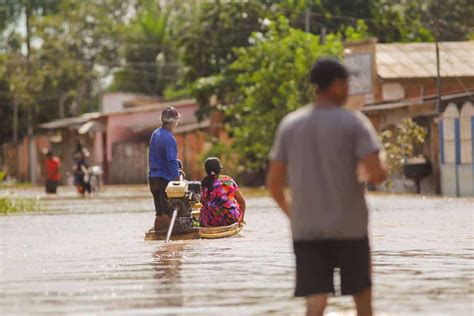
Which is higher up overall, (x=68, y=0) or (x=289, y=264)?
(x=68, y=0)

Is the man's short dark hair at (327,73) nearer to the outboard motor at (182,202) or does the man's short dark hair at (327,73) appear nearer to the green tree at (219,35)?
the outboard motor at (182,202)

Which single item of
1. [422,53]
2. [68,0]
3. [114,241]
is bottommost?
[114,241]

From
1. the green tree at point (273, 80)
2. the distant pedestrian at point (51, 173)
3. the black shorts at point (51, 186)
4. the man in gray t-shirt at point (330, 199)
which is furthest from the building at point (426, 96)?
the man in gray t-shirt at point (330, 199)

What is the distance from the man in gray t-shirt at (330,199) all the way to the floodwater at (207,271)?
188 centimetres

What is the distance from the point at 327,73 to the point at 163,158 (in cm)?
1031

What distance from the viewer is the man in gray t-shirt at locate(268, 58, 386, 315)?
7883mm

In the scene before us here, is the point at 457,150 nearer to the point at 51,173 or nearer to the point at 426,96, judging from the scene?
the point at 426,96

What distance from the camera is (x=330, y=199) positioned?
25.9 feet

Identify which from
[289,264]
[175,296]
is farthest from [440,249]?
[175,296]

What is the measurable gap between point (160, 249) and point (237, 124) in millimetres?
38880

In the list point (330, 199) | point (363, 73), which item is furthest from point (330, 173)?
point (363, 73)

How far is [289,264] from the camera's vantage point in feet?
46.7

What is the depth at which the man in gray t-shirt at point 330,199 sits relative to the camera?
7.88 metres

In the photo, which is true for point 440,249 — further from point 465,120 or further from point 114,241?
point 465,120
